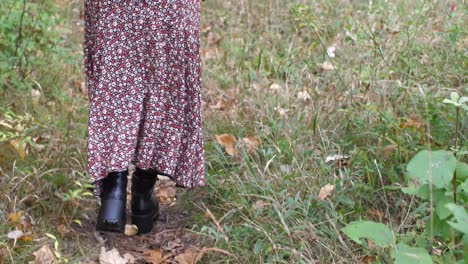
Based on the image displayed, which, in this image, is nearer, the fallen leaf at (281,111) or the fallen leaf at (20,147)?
the fallen leaf at (20,147)

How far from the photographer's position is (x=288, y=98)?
379cm

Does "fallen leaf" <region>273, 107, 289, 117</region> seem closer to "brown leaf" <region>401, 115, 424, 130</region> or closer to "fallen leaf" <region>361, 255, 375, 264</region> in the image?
"brown leaf" <region>401, 115, 424, 130</region>

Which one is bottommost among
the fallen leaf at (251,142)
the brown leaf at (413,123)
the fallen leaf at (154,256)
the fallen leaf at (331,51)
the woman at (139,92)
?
the fallen leaf at (154,256)

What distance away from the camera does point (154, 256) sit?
111 inches

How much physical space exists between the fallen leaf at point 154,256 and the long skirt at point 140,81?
30 cm

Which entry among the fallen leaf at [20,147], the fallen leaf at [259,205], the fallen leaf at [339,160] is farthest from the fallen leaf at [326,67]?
the fallen leaf at [20,147]

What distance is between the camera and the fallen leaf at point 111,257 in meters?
2.74

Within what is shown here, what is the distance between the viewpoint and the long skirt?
262 centimetres

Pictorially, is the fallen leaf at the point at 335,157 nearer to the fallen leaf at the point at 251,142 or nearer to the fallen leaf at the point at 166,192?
the fallen leaf at the point at 251,142

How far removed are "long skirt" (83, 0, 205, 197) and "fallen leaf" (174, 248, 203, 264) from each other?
298 millimetres

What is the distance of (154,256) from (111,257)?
0.16 metres

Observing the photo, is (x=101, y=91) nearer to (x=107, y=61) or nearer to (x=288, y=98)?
(x=107, y=61)

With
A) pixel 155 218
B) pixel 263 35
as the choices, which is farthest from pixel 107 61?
pixel 263 35

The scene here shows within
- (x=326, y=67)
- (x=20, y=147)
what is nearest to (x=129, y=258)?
(x=20, y=147)
